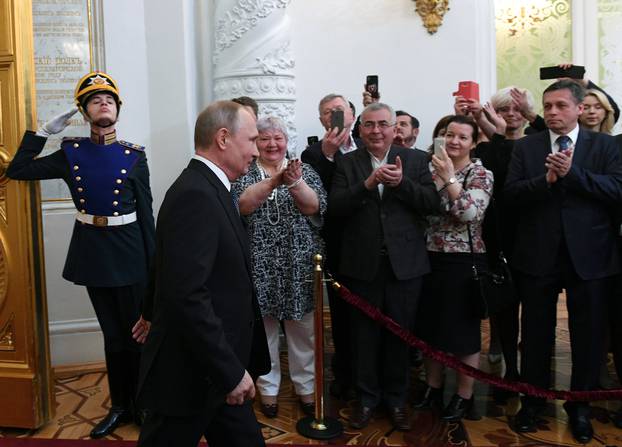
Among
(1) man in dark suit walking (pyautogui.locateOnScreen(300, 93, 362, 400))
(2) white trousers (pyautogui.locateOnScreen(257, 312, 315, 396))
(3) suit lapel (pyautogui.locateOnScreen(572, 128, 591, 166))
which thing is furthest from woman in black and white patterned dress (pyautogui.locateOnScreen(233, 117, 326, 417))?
(3) suit lapel (pyautogui.locateOnScreen(572, 128, 591, 166))

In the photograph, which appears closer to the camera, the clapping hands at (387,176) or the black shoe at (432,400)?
the clapping hands at (387,176)

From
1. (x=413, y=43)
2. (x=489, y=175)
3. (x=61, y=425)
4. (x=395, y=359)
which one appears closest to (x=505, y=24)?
(x=413, y=43)

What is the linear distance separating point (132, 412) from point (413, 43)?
3850mm

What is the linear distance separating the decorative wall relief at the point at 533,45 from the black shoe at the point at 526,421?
430 centimetres

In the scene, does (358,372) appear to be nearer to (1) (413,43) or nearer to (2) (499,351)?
(2) (499,351)

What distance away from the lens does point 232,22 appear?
4996mm

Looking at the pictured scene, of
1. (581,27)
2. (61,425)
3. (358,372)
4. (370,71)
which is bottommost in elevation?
(61,425)

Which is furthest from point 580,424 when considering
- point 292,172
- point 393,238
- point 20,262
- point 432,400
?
point 20,262

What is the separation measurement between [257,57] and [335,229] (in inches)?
64.1

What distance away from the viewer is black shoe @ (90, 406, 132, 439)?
3.68 metres

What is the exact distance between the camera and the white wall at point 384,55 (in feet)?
19.2

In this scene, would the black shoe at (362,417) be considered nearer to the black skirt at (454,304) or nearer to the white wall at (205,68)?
the black skirt at (454,304)

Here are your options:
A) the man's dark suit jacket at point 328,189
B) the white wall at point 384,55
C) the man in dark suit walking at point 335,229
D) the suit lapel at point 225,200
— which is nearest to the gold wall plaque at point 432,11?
the white wall at point 384,55

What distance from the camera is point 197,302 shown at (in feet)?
6.61
